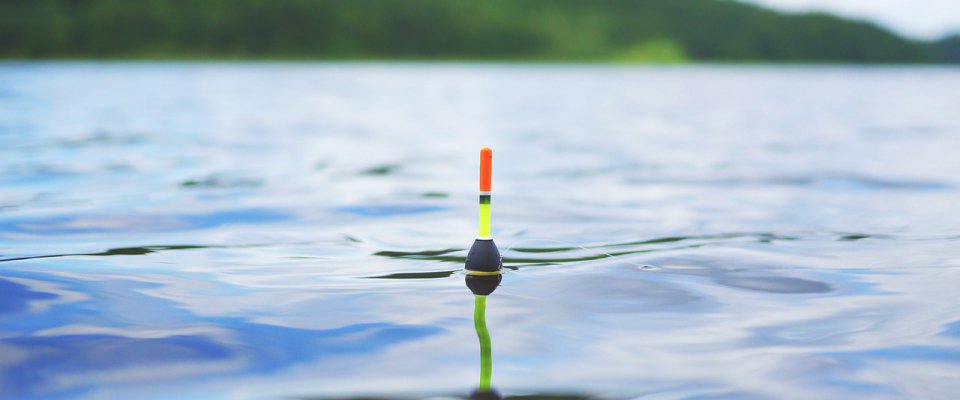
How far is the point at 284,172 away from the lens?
17.0 m

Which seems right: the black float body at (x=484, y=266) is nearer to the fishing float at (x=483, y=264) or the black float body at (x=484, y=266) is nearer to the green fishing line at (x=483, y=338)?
the fishing float at (x=483, y=264)

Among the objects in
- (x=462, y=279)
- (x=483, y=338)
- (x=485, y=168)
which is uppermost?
(x=485, y=168)

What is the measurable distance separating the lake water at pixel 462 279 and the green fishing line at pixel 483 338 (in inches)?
2.1

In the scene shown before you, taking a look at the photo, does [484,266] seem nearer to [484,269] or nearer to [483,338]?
[484,269]

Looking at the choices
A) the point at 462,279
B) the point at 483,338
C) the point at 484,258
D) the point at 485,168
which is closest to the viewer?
the point at 483,338

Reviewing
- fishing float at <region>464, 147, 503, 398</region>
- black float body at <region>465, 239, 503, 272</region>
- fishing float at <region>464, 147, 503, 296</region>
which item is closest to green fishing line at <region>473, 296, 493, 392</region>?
fishing float at <region>464, 147, 503, 398</region>

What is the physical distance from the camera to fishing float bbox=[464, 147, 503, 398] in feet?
20.1

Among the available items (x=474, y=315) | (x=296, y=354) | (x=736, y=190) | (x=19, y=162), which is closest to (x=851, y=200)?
(x=736, y=190)

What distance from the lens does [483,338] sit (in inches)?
245

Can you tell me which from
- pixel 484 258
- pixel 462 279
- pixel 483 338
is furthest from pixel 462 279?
pixel 483 338

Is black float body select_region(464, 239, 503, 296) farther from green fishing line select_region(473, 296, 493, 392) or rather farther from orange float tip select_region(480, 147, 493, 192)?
orange float tip select_region(480, 147, 493, 192)

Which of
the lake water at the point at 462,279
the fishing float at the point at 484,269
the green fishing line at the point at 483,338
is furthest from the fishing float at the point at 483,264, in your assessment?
the green fishing line at the point at 483,338

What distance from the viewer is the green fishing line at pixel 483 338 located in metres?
5.42

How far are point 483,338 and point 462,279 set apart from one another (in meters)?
1.66
